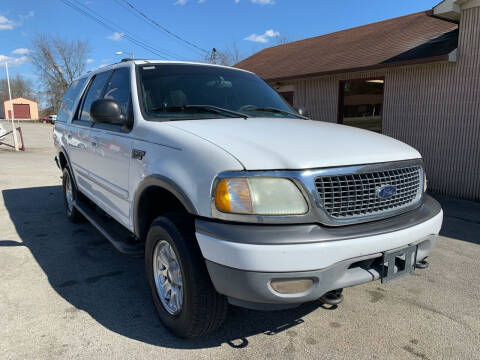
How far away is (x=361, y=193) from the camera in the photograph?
2256 mm

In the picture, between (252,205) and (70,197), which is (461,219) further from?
(70,197)

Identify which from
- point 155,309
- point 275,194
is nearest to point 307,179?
point 275,194

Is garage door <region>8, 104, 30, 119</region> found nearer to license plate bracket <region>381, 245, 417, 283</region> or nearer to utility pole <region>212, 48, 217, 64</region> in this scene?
utility pole <region>212, 48, 217, 64</region>

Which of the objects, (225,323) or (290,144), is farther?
(225,323)

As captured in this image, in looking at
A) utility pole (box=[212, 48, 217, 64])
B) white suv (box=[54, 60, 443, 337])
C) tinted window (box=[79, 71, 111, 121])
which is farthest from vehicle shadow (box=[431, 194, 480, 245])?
utility pole (box=[212, 48, 217, 64])

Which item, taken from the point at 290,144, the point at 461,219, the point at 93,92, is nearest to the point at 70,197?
the point at 93,92

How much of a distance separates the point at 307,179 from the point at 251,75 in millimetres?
2386

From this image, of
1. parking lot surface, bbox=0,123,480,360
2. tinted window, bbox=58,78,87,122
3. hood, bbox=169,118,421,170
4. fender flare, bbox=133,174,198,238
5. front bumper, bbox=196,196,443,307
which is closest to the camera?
front bumper, bbox=196,196,443,307

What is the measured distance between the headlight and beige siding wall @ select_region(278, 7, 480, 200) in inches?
274

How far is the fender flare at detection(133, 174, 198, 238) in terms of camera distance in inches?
88.1

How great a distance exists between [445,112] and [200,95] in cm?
664

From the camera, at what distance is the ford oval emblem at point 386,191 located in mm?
2324

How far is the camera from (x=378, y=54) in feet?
31.5

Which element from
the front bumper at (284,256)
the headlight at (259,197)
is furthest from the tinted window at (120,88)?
the front bumper at (284,256)
